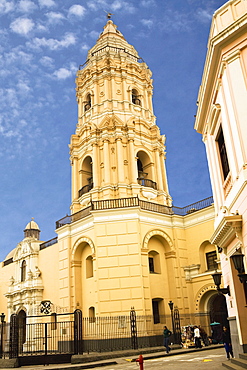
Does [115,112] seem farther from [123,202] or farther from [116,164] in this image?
[123,202]

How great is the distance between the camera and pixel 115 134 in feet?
90.4

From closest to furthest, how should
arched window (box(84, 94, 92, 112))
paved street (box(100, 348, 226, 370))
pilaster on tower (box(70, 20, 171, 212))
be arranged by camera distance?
paved street (box(100, 348, 226, 370))
pilaster on tower (box(70, 20, 171, 212))
arched window (box(84, 94, 92, 112))

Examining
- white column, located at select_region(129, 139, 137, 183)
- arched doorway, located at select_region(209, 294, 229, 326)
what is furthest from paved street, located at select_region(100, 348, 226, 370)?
white column, located at select_region(129, 139, 137, 183)

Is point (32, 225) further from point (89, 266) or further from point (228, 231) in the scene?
point (228, 231)

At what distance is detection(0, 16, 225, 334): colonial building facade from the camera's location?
888 inches

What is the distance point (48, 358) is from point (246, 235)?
467 inches

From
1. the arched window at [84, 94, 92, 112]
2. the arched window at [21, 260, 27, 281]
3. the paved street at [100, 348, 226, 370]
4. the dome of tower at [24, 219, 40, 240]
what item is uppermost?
the arched window at [84, 94, 92, 112]

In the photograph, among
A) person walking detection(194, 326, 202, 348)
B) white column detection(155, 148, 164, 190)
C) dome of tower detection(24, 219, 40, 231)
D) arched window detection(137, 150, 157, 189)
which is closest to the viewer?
person walking detection(194, 326, 202, 348)

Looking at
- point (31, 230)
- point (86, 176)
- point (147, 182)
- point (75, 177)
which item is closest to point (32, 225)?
point (31, 230)

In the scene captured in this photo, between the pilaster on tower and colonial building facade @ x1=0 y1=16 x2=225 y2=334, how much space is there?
0.08 meters

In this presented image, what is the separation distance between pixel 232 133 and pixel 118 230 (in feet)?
45.6

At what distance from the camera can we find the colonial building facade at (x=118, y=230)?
22.5 meters

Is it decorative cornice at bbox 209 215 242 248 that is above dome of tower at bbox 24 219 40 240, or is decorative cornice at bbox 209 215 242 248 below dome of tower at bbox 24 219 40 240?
below

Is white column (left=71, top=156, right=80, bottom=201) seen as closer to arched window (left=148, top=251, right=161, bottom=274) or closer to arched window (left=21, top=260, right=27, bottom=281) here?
arched window (left=148, top=251, right=161, bottom=274)
